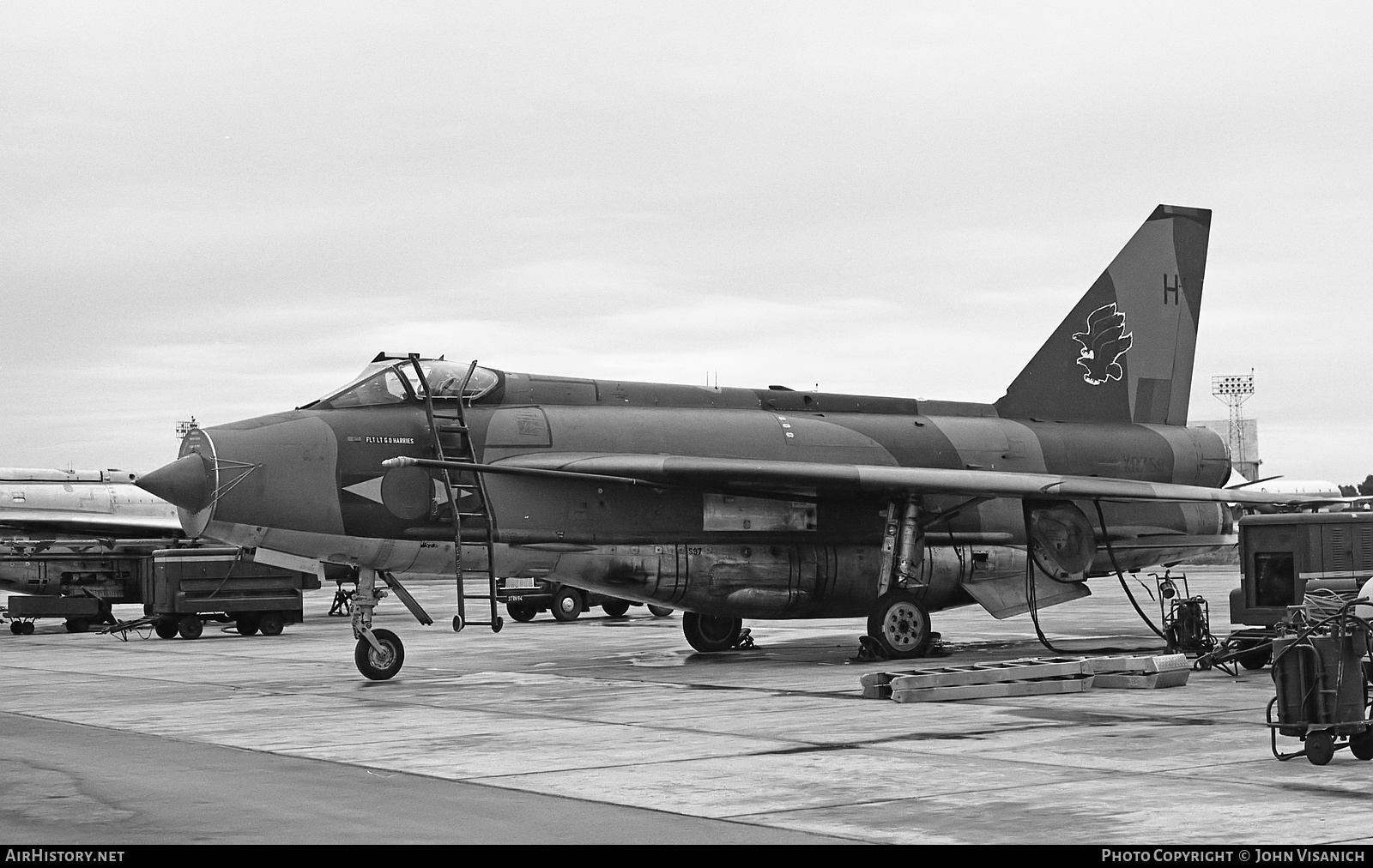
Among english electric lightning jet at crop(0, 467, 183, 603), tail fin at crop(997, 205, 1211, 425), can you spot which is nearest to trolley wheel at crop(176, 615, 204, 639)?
english electric lightning jet at crop(0, 467, 183, 603)

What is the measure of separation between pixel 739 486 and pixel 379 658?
4.64 meters

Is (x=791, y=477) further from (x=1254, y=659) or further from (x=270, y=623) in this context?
(x=270, y=623)

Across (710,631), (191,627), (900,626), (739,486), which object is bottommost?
(191,627)

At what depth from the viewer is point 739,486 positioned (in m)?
17.3

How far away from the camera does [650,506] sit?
A: 17.2 m

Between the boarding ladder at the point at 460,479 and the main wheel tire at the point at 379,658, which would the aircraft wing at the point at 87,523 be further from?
the main wheel tire at the point at 379,658

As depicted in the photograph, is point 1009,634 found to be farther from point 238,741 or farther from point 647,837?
point 647,837

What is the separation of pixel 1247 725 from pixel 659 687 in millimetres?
6123

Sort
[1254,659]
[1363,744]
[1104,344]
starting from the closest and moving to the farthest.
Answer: [1363,744] < [1254,659] < [1104,344]

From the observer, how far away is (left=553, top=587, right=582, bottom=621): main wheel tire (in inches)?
1181

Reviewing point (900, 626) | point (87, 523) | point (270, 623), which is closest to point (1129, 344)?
point (900, 626)

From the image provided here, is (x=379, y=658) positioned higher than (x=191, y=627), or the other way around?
(x=379, y=658)

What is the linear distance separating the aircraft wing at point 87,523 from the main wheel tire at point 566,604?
41.1ft
